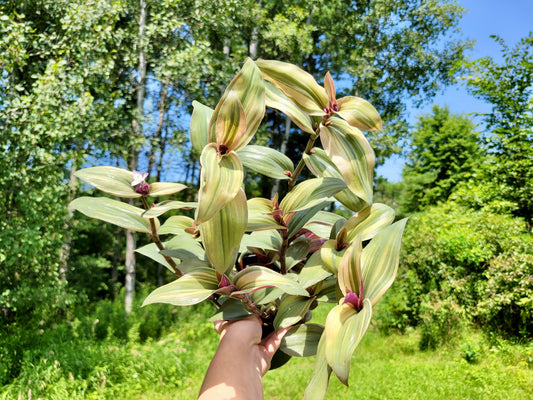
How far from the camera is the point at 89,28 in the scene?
3852 mm

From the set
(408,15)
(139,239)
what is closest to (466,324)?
(139,239)

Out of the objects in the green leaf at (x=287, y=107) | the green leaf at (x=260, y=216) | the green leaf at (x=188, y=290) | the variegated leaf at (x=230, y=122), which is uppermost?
the green leaf at (x=287, y=107)

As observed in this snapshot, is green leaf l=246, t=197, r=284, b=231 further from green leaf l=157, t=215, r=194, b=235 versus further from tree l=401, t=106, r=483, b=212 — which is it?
tree l=401, t=106, r=483, b=212

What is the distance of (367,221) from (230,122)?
8.2 inches

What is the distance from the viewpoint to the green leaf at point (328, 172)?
1.55 feet

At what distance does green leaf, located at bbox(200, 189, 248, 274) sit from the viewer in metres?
0.35

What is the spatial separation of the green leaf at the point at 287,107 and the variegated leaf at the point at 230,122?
0.27 ft

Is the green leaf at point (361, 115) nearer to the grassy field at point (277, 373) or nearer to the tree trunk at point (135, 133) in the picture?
the grassy field at point (277, 373)

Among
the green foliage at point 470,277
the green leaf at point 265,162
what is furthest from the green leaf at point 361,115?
the green foliage at point 470,277

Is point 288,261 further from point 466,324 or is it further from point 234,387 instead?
point 466,324

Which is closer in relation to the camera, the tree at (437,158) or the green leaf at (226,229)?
the green leaf at (226,229)

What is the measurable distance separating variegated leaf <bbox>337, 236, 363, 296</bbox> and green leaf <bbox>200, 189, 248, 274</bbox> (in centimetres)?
11

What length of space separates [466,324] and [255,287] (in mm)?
4365

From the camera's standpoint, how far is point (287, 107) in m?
0.44
